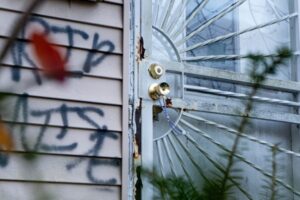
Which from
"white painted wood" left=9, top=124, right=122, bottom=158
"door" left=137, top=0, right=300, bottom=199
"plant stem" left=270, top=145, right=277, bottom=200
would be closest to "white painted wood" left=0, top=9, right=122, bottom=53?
"door" left=137, top=0, right=300, bottom=199

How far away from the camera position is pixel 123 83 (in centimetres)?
273

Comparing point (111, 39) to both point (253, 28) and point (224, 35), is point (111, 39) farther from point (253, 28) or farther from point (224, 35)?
point (253, 28)

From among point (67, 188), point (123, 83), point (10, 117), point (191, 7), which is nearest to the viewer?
point (10, 117)

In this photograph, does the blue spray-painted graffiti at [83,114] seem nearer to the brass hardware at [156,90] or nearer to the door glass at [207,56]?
the brass hardware at [156,90]

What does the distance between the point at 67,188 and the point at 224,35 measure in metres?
1.48

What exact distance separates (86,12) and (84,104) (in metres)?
0.41

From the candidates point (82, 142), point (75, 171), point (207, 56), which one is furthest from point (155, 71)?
point (75, 171)

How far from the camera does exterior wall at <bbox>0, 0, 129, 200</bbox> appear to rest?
2.47m

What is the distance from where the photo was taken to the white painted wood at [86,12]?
262 centimetres

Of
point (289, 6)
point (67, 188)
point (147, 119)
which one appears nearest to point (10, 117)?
point (67, 188)

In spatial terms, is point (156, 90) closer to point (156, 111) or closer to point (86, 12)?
point (156, 111)

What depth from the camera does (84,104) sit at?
262 centimetres

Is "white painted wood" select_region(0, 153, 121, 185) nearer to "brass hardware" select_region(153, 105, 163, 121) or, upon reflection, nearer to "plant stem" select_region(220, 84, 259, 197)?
"brass hardware" select_region(153, 105, 163, 121)

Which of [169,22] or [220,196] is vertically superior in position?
[169,22]
